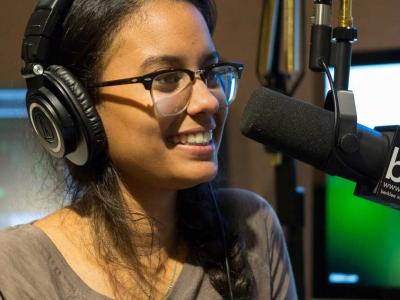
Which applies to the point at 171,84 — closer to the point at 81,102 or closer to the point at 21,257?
the point at 81,102

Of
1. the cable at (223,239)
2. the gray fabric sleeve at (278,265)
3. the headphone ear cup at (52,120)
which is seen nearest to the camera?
the headphone ear cup at (52,120)

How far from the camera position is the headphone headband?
81 centimetres

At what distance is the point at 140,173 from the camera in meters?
0.86

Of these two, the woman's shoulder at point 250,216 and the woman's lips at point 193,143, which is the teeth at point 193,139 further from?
the woman's shoulder at point 250,216

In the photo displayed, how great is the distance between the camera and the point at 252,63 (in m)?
1.50

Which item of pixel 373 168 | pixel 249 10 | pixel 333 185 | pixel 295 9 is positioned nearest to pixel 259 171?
pixel 333 185

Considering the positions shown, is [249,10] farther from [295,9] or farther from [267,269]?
[267,269]

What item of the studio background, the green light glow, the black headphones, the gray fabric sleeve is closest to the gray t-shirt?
the gray fabric sleeve

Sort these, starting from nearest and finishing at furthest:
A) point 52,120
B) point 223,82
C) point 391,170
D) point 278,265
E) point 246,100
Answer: point 391,170, point 52,120, point 223,82, point 278,265, point 246,100

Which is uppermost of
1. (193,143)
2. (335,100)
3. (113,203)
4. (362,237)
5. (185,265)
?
(335,100)

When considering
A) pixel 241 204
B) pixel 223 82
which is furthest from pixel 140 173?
pixel 241 204

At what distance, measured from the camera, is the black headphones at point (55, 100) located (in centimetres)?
79

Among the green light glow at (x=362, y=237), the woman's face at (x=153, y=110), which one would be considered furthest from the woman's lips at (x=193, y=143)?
the green light glow at (x=362, y=237)

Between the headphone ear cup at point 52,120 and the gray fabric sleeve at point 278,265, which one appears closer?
the headphone ear cup at point 52,120
